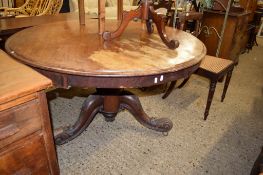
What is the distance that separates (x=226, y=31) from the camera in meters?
2.74

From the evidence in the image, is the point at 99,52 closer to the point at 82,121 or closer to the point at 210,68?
the point at 82,121

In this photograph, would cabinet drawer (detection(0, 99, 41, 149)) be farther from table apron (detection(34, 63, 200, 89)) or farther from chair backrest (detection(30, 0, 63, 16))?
chair backrest (detection(30, 0, 63, 16))

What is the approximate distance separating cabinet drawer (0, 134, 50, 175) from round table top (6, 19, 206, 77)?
31 centimetres

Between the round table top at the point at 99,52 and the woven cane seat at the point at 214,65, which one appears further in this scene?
the woven cane seat at the point at 214,65

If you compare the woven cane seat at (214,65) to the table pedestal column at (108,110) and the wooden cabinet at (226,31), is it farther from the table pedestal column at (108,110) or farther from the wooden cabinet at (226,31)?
the wooden cabinet at (226,31)

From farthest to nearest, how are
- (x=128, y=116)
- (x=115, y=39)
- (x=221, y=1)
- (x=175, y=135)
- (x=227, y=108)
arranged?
1. (x=221, y=1)
2. (x=227, y=108)
3. (x=128, y=116)
4. (x=175, y=135)
5. (x=115, y=39)

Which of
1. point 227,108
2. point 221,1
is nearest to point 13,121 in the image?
point 227,108

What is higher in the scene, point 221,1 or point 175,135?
point 221,1

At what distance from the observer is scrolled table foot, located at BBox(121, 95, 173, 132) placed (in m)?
1.74

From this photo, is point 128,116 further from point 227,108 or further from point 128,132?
point 227,108

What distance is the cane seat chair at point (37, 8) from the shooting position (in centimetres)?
297

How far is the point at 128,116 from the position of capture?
1.98 metres

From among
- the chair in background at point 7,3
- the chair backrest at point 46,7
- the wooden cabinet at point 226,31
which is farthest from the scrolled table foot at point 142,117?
the chair in background at point 7,3

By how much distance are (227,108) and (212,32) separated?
1.14 meters
